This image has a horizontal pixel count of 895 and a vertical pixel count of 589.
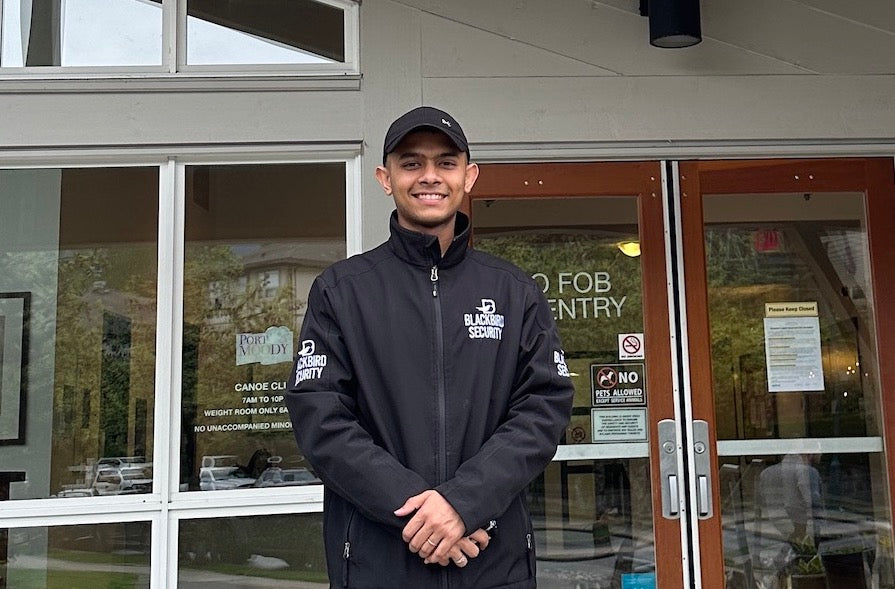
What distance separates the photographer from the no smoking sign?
3.42 meters

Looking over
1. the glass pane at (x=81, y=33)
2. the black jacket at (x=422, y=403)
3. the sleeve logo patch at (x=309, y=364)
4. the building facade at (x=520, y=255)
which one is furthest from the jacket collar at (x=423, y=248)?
the glass pane at (x=81, y=33)

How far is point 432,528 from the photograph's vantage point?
70.2 inches

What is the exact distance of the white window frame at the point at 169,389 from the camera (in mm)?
3320

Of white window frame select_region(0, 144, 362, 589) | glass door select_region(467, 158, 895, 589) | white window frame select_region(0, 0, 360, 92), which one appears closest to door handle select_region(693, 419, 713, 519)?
glass door select_region(467, 158, 895, 589)

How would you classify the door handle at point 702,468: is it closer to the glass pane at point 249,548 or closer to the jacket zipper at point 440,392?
the glass pane at point 249,548

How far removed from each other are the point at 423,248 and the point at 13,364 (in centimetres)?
220

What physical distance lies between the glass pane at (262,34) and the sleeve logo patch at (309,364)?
1.84 meters

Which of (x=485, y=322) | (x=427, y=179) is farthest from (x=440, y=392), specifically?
(x=427, y=179)

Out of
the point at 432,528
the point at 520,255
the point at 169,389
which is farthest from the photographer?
the point at 520,255

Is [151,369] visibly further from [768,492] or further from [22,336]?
[768,492]

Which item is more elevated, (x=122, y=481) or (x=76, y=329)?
(x=76, y=329)

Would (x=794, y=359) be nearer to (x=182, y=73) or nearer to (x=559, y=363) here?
(x=559, y=363)

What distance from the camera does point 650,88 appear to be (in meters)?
3.47

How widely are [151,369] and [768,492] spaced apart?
2311 mm
